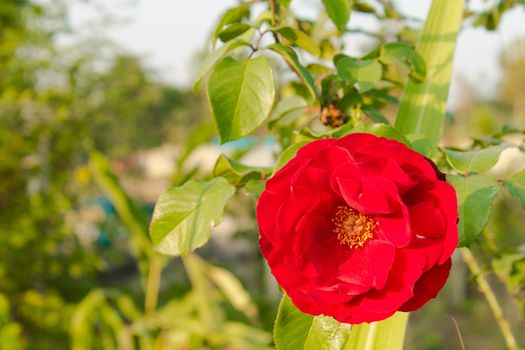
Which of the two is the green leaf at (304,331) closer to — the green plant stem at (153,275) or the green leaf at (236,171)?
the green leaf at (236,171)

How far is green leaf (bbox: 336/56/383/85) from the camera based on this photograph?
21.5 inches

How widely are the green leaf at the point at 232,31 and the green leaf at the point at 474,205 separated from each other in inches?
9.0

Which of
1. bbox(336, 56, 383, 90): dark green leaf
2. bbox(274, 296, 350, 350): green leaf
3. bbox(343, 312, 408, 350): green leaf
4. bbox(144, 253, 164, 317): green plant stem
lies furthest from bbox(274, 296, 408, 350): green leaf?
bbox(144, 253, 164, 317): green plant stem

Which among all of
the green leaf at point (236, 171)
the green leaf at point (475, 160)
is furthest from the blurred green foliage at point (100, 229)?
the green leaf at point (475, 160)

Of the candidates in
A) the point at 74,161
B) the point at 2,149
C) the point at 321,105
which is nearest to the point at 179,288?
the point at 74,161

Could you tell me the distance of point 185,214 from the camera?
0.52 metres

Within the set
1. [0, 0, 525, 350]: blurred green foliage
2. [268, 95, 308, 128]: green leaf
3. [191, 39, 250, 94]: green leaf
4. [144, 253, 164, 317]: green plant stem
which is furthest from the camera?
[144, 253, 164, 317]: green plant stem

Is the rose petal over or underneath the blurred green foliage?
over

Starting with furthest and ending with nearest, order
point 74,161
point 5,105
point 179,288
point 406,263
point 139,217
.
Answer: point 179,288, point 74,161, point 5,105, point 139,217, point 406,263

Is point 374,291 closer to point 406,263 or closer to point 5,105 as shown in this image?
point 406,263

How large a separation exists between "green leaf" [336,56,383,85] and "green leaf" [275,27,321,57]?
0.09 feet

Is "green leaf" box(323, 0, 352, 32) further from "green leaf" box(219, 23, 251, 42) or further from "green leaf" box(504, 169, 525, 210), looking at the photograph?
"green leaf" box(504, 169, 525, 210)

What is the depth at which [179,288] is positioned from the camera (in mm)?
5566

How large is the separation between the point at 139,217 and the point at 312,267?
2.16 metres
